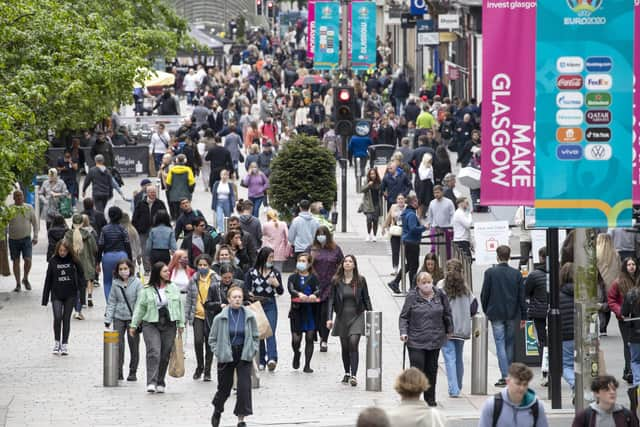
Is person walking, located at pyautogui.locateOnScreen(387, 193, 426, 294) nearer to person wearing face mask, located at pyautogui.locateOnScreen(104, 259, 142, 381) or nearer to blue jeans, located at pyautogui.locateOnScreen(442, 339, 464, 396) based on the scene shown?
blue jeans, located at pyautogui.locateOnScreen(442, 339, 464, 396)

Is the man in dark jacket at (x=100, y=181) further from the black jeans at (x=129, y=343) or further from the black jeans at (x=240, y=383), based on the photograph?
the black jeans at (x=240, y=383)

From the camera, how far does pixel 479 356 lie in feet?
58.8

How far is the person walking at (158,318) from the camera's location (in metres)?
17.8

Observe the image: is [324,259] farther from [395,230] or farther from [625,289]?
[395,230]

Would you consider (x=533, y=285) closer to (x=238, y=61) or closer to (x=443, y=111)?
(x=443, y=111)

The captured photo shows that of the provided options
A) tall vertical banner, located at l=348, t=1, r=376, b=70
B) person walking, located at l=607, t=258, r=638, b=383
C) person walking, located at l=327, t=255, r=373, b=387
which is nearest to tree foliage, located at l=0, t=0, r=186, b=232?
person walking, located at l=327, t=255, r=373, b=387

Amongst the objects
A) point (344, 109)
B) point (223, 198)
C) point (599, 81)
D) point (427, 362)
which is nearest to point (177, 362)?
point (427, 362)

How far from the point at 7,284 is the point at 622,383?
11.8m

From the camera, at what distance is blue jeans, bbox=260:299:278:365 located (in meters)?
19.1

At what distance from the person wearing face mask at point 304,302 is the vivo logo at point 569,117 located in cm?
575

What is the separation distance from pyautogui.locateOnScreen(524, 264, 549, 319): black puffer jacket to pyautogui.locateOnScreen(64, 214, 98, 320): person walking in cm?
687

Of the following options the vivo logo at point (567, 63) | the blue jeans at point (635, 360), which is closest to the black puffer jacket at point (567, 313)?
the blue jeans at point (635, 360)

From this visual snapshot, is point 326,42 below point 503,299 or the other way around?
the other way around

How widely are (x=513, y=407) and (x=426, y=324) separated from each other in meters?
5.06
